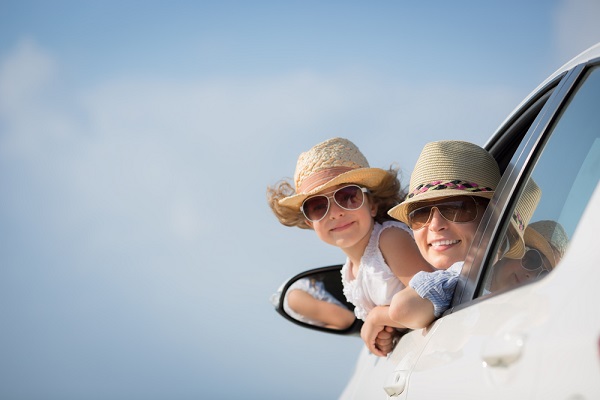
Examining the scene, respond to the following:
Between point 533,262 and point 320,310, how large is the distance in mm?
2248

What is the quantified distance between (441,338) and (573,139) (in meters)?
0.59

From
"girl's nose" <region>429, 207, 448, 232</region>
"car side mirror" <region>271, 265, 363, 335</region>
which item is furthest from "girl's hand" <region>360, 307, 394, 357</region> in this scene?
"car side mirror" <region>271, 265, 363, 335</region>

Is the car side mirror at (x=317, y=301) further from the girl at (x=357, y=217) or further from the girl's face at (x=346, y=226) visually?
the girl's face at (x=346, y=226)

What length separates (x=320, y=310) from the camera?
13.5 feet

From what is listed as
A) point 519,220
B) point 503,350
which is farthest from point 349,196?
point 503,350

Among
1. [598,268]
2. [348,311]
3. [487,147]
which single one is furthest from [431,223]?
[598,268]

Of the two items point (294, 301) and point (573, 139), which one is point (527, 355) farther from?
point (294, 301)

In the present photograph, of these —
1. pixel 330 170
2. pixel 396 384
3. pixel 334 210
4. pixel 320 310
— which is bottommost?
pixel 396 384

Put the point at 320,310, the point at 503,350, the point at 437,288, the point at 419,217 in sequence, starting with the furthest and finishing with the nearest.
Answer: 1. the point at 320,310
2. the point at 419,217
3. the point at 437,288
4. the point at 503,350

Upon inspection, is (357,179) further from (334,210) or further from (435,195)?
(435,195)

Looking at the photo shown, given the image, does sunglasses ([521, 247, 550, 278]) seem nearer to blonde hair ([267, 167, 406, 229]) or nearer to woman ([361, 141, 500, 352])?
woman ([361, 141, 500, 352])

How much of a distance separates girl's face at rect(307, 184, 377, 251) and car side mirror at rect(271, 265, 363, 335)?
1.26 feet

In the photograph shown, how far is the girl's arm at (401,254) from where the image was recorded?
3.30 meters

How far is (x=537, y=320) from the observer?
1474 mm
